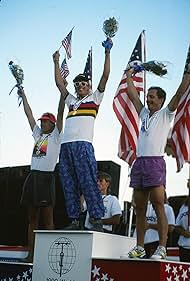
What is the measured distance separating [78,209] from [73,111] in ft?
2.68

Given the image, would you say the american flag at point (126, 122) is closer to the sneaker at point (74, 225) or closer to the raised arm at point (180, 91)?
the sneaker at point (74, 225)

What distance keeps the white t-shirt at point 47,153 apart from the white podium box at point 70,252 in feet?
2.91

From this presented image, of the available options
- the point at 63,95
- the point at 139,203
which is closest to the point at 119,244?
the point at 139,203

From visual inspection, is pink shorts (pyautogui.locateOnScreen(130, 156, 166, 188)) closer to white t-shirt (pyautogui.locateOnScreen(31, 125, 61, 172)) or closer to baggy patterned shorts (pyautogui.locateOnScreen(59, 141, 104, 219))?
baggy patterned shorts (pyautogui.locateOnScreen(59, 141, 104, 219))

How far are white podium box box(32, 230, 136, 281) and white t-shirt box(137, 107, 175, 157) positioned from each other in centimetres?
71

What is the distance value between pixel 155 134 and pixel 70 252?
108 cm

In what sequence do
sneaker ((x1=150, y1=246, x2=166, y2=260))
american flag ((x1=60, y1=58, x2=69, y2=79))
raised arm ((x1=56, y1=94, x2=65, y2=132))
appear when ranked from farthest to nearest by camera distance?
american flag ((x1=60, y1=58, x2=69, y2=79)), raised arm ((x1=56, y1=94, x2=65, y2=132)), sneaker ((x1=150, y1=246, x2=166, y2=260))

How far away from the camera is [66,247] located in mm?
4082

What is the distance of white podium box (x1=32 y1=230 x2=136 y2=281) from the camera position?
156 inches

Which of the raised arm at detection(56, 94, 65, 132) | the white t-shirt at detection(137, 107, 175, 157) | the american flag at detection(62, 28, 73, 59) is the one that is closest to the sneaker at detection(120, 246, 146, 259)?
the white t-shirt at detection(137, 107, 175, 157)

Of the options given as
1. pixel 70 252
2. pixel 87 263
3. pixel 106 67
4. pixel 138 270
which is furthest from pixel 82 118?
pixel 138 270

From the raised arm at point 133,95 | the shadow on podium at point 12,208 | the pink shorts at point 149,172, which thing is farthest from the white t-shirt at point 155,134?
the shadow on podium at point 12,208

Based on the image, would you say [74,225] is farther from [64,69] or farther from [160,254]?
[64,69]

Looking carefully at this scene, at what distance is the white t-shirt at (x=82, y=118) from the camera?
454 centimetres
